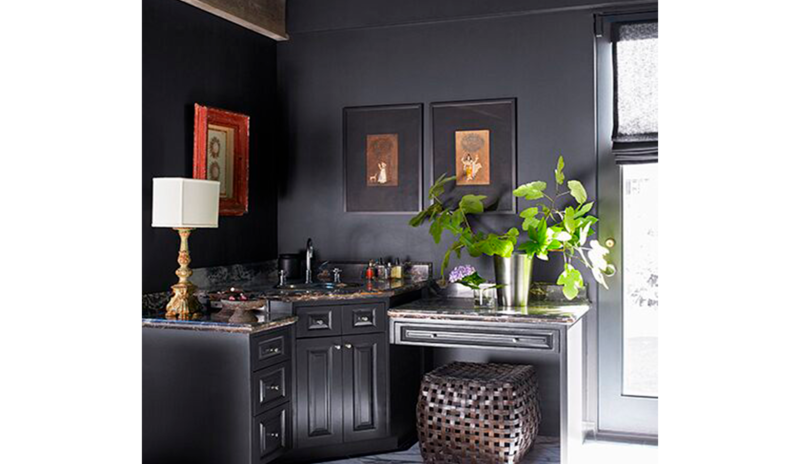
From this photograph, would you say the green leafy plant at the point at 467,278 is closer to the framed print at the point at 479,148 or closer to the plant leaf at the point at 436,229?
the plant leaf at the point at 436,229

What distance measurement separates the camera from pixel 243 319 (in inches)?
122

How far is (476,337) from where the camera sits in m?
3.53

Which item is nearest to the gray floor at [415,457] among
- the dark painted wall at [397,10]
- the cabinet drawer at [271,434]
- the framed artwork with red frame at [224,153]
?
the cabinet drawer at [271,434]

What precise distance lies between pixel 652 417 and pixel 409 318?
147cm

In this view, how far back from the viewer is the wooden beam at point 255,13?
392cm

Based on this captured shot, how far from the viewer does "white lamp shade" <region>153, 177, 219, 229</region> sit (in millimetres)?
3178

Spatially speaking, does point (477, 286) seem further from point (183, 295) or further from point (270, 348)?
point (183, 295)

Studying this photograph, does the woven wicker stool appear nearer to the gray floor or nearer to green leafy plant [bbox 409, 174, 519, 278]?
the gray floor

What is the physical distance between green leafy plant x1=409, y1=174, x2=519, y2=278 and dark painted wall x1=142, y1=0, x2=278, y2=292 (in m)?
0.99

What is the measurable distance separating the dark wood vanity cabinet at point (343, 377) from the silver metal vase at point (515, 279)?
633 millimetres

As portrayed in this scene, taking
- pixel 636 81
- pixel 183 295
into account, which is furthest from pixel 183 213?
pixel 636 81

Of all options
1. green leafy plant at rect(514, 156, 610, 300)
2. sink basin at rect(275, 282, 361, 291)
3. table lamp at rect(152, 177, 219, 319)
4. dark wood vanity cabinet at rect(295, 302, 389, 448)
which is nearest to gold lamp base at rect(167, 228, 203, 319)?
table lamp at rect(152, 177, 219, 319)
